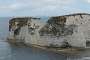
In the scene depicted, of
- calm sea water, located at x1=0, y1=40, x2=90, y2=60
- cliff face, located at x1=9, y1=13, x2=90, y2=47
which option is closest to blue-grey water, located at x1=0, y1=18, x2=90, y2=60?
calm sea water, located at x1=0, y1=40, x2=90, y2=60

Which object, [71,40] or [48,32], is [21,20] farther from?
[71,40]

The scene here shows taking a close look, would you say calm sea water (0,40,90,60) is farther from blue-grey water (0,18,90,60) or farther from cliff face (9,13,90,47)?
cliff face (9,13,90,47)

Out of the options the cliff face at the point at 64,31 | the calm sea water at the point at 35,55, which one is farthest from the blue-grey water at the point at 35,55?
the cliff face at the point at 64,31

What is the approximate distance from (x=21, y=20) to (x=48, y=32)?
6594 mm

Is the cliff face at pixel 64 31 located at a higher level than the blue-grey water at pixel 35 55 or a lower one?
higher

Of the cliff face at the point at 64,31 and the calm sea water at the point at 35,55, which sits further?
the cliff face at the point at 64,31

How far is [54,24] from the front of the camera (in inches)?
1948

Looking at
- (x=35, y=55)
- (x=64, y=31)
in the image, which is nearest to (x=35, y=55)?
(x=35, y=55)

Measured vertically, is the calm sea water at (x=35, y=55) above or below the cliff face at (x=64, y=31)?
below

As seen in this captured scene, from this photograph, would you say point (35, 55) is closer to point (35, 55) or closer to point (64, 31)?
point (35, 55)

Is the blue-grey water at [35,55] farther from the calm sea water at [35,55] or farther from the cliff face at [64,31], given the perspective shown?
the cliff face at [64,31]

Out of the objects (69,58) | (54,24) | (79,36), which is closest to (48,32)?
(54,24)

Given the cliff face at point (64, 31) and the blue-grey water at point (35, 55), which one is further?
the cliff face at point (64, 31)

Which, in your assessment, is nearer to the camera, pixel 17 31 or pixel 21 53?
pixel 21 53
